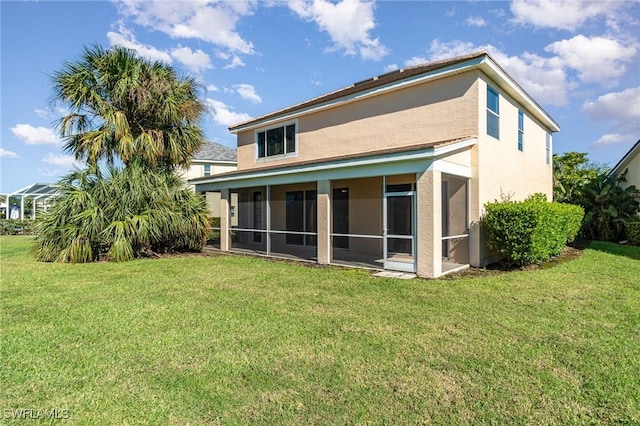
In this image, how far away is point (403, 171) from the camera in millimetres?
8945

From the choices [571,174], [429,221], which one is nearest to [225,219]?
[429,221]

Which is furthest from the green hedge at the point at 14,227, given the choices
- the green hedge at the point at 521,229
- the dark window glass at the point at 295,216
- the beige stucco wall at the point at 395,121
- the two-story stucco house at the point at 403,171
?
the green hedge at the point at 521,229

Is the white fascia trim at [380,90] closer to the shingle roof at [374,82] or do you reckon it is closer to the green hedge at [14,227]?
the shingle roof at [374,82]

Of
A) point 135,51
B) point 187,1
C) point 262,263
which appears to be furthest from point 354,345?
point 135,51

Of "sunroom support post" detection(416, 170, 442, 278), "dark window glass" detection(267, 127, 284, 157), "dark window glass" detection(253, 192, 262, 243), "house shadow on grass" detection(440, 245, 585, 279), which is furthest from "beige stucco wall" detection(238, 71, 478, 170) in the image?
"house shadow on grass" detection(440, 245, 585, 279)

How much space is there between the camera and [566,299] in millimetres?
6531

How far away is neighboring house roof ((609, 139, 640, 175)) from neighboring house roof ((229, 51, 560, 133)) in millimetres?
4496

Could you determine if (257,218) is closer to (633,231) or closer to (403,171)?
(403,171)

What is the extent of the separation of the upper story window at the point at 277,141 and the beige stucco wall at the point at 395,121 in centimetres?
45

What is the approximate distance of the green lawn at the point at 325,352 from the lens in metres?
3.02

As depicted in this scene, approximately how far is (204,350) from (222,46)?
14.8 metres

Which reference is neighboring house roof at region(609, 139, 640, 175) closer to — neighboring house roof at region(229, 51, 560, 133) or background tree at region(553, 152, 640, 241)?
background tree at region(553, 152, 640, 241)

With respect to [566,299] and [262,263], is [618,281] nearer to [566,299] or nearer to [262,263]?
[566,299]

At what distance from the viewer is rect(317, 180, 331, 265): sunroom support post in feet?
35.3
